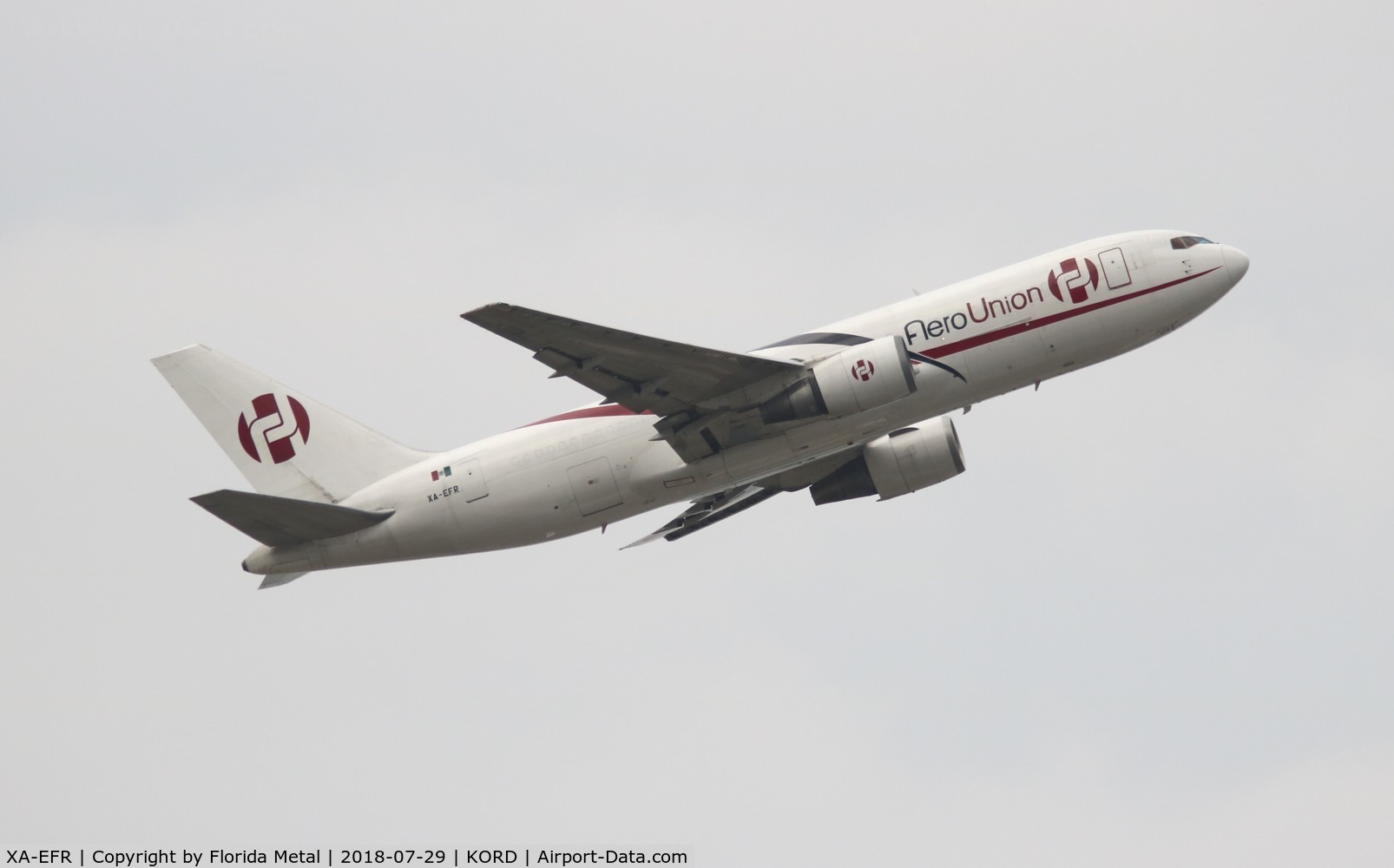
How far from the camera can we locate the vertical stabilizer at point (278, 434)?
4075 cm

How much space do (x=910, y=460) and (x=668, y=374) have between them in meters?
9.44

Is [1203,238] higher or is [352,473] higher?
[1203,238]

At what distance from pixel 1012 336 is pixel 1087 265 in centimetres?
278

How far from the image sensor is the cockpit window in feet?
123

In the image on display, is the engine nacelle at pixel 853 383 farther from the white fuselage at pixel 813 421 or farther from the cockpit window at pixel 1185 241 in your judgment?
the cockpit window at pixel 1185 241

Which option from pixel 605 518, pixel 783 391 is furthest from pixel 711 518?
pixel 783 391

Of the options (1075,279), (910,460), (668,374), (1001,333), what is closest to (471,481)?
(668,374)

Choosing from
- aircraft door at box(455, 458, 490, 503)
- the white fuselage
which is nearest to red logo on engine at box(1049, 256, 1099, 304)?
the white fuselage

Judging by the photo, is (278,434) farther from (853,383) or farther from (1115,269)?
(1115,269)

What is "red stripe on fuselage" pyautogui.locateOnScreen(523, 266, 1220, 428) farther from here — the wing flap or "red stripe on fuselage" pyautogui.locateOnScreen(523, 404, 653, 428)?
"red stripe on fuselage" pyautogui.locateOnScreen(523, 404, 653, 428)

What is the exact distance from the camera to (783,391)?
3594cm

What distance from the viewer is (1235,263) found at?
123 ft

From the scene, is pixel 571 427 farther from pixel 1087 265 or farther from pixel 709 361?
pixel 1087 265

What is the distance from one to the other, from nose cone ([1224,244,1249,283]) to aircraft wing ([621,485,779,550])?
14.4m
